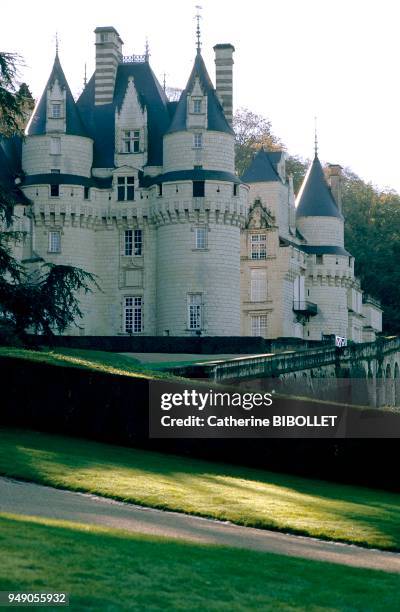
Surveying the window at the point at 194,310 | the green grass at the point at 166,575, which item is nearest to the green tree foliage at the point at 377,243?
the window at the point at 194,310

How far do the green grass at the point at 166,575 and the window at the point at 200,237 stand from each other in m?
44.3

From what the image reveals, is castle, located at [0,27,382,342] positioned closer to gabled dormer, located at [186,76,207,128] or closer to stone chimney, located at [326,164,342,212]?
gabled dormer, located at [186,76,207,128]

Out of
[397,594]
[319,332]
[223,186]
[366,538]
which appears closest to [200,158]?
[223,186]

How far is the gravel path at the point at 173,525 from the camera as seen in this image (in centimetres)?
1374

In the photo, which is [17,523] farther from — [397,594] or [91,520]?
[397,594]

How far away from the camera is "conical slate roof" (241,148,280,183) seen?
2640 inches

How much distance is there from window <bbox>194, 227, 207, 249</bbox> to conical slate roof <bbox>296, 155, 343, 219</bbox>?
15.9 meters

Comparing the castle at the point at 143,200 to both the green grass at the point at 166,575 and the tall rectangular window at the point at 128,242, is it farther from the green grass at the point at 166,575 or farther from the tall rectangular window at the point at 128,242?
the green grass at the point at 166,575

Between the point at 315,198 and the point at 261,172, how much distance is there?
613cm

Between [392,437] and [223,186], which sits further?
[223,186]

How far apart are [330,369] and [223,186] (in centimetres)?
966

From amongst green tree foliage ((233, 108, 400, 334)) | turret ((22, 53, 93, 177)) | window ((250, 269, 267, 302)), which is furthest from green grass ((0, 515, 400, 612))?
green tree foliage ((233, 108, 400, 334))

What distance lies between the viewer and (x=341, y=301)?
233ft

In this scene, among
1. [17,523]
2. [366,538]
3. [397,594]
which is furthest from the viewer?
[366,538]
